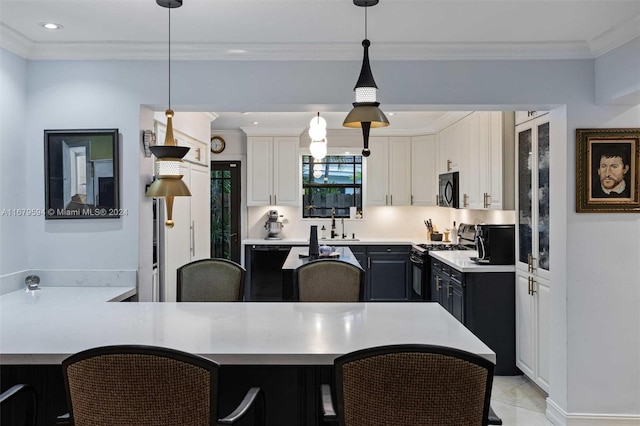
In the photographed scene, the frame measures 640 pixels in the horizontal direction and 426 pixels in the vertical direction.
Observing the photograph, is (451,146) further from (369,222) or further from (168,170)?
(168,170)

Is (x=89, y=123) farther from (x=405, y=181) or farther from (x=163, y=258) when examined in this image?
(x=405, y=181)

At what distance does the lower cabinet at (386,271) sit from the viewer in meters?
6.43

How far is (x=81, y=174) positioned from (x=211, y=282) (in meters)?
1.18

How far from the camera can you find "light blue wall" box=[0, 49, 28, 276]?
2.91m

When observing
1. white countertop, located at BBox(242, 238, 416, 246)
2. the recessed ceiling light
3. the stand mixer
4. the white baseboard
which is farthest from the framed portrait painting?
the stand mixer

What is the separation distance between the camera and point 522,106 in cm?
317

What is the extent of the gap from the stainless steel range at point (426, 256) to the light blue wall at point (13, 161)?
160 inches

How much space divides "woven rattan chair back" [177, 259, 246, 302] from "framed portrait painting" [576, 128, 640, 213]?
2311mm

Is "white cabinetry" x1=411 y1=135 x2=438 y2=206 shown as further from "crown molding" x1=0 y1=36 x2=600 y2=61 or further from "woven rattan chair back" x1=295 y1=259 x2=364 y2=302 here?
"woven rattan chair back" x1=295 y1=259 x2=364 y2=302

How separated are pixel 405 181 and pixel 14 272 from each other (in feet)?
16.8

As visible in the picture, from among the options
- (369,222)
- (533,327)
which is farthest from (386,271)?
(533,327)

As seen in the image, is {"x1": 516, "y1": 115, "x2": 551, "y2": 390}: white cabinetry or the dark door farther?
the dark door

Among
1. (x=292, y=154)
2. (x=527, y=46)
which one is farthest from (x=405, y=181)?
(x=527, y=46)

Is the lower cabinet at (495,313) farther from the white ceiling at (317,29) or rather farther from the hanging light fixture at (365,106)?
the hanging light fixture at (365,106)
